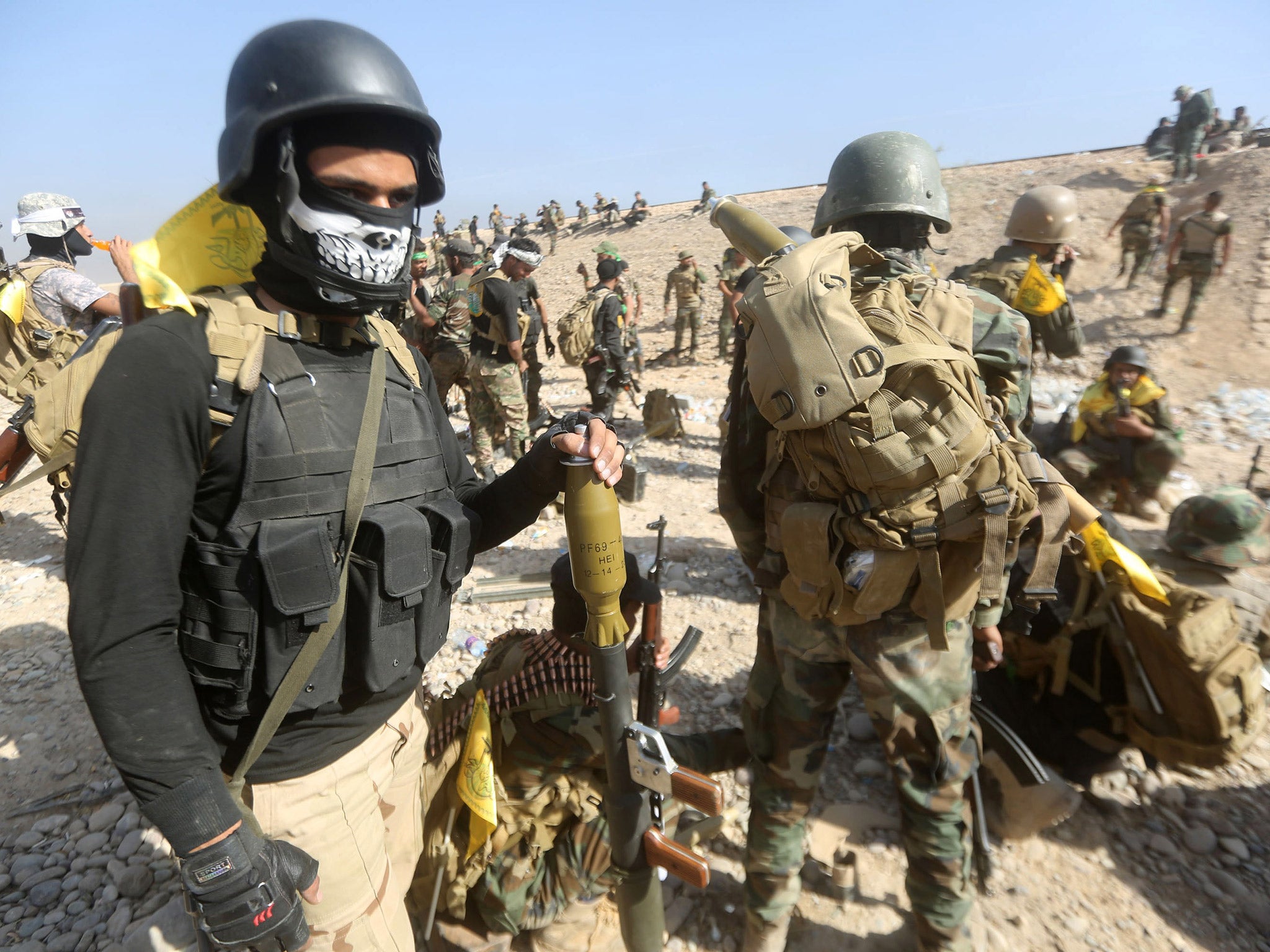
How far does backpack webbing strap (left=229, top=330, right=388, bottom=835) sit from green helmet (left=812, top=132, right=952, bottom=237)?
1810 mm

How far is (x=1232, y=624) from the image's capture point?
233 cm

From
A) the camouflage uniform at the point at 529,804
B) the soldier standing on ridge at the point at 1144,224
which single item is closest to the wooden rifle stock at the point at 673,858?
Answer: the camouflage uniform at the point at 529,804

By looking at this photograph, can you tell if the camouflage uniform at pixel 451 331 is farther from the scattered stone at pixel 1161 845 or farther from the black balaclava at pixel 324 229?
the scattered stone at pixel 1161 845

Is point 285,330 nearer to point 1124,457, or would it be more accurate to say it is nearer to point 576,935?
point 576,935

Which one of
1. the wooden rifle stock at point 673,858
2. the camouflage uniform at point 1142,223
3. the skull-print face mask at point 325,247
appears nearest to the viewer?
the skull-print face mask at point 325,247

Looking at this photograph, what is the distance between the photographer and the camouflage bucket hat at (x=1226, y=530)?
9.72ft

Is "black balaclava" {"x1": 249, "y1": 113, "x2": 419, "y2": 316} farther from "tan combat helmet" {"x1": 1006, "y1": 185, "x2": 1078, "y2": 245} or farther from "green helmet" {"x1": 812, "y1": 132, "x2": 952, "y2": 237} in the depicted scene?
"tan combat helmet" {"x1": 1006, "y1": 185, "x2": 1078, "y2": 245}

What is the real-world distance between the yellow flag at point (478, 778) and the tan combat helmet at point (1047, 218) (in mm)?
4766

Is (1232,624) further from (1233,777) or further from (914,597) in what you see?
(914,597)

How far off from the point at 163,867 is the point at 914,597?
2934 mm

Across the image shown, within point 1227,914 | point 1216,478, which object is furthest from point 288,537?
point 1216,478

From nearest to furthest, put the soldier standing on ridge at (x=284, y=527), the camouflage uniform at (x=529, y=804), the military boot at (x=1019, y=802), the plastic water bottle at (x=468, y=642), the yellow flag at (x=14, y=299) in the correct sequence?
1. the soldier standing on ridge at (x=284, y=527)
2. the camouflage uniform at (x=529, y=804)
3. the military boot at (x=1019, y=802)
4. the plastic water bottle at (x=468, y=642)
5. the yellow flag at (x=14, y=299)

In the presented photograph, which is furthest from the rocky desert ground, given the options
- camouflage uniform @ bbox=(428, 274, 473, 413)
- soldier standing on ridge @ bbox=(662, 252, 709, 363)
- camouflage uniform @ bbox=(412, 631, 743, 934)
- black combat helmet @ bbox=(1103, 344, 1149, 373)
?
soldier standing on ridge @ bbox=(662, 252, 709, 363)

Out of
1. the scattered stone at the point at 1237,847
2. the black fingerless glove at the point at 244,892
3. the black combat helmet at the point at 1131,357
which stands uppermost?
the black combat helmet at the point at 1131,357
